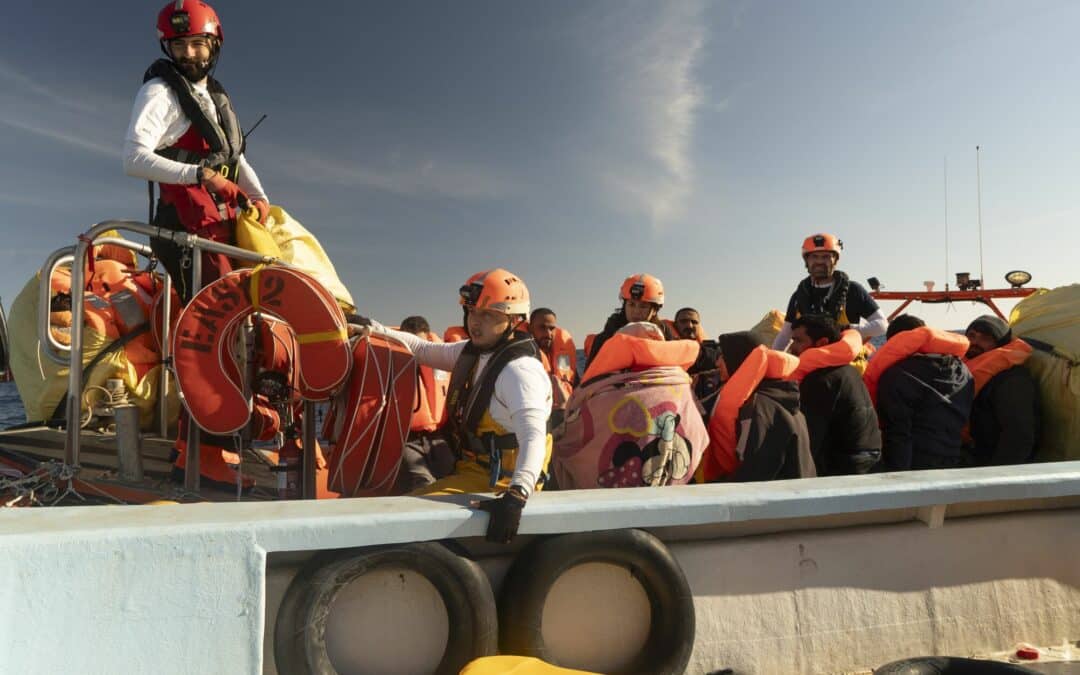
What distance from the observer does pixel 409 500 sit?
7.69ft

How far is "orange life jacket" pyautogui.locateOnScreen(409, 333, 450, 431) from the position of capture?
3934 millimetres

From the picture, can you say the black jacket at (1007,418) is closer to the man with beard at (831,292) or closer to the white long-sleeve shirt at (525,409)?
the man with beard at (831,292)

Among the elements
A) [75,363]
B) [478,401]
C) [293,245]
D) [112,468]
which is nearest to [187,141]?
[293,245]

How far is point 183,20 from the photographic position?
324 cm

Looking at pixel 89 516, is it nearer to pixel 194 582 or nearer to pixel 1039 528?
pixel 194 582

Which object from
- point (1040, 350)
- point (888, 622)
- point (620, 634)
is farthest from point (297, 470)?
point (1040, 350)

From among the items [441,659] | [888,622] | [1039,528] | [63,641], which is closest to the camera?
[63,641]

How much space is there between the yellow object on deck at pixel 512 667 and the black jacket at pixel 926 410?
3.10 meters

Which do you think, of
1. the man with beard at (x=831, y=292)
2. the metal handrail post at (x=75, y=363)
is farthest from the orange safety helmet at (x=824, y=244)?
the metal handrail post at (x=75, y=363)

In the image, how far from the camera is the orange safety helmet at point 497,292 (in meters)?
3.07

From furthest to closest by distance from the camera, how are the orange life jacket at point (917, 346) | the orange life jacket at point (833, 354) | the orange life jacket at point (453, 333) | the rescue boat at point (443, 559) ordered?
1. the orange life jacket at point (453, 333)
2. the orange life jacket at point (917, 346)
3. the orange life jacket at point (833, 354)
4. the rescue boat at point (443, 559)

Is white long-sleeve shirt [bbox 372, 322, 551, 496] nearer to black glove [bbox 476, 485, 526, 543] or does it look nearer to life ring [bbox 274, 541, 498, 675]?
black glove [bbox 476, 485, 526, 543]

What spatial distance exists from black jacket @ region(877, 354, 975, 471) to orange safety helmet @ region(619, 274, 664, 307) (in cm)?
181

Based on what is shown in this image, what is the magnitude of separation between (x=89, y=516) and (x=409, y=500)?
0.99m
